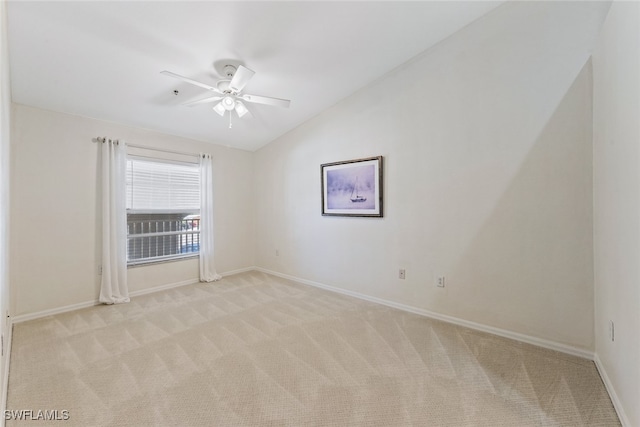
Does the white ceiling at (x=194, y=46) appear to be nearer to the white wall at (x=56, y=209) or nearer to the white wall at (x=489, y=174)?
the white wall at (x=56, y=209)

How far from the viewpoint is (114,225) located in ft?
11.4

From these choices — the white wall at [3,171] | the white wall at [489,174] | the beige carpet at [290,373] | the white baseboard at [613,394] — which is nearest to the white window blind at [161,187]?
the beige carpet at [290,373]

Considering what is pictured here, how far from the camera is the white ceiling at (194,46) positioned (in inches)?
79.7

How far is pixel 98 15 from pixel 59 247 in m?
2.59

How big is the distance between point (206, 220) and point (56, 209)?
176 centimetres

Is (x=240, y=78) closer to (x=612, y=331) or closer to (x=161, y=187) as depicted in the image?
(x=161, y=187)

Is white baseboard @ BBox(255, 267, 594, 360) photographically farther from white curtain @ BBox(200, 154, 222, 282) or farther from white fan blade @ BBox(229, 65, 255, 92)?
white fan blade @ BBox(229, 65, 255, 92)

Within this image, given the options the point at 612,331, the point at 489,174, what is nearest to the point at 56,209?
the point at 489,174

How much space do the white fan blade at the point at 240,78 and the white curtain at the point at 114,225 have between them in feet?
6.84

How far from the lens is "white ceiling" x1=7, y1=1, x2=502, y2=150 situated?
2025mm

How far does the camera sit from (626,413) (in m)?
1.51

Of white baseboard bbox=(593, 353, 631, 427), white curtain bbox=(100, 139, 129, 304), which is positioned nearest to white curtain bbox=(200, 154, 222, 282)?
white curtain bbox=(100, 139, 129, 304)

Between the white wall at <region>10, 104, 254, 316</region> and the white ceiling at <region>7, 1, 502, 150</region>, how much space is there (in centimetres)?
27

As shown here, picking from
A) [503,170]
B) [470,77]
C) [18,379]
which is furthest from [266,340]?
[470,77]
